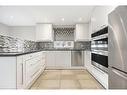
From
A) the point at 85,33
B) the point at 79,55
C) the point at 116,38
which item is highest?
the point at 85,33

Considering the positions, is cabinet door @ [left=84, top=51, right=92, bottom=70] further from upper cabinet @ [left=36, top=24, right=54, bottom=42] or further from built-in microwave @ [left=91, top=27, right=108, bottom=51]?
built-in microwave @ [left=91, top=27, right=108, bottom=51]

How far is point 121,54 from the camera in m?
1.82

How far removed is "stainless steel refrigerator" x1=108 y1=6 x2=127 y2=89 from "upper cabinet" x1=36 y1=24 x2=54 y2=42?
5071mm

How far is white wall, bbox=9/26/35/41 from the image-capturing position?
761cm

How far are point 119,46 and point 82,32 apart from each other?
534 centimetres

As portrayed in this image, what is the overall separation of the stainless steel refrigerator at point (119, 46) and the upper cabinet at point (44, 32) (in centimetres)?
507

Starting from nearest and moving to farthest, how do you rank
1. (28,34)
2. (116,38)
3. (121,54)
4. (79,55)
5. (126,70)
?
(126,70), (121,54), (116,38), (79,55), (28,34)

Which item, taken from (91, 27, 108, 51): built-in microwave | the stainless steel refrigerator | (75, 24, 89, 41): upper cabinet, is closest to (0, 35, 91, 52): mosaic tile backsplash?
(75, 24, 89, 41): upper cabinet

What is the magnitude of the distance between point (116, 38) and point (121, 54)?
0.28 m

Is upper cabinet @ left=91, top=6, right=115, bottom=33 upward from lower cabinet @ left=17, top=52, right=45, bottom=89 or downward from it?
upward

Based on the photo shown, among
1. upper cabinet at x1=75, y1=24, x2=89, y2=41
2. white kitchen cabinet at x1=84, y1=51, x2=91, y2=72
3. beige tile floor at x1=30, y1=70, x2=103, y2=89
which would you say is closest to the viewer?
beige tile floor at x1=30, y1=70, x2=103, y2=89
